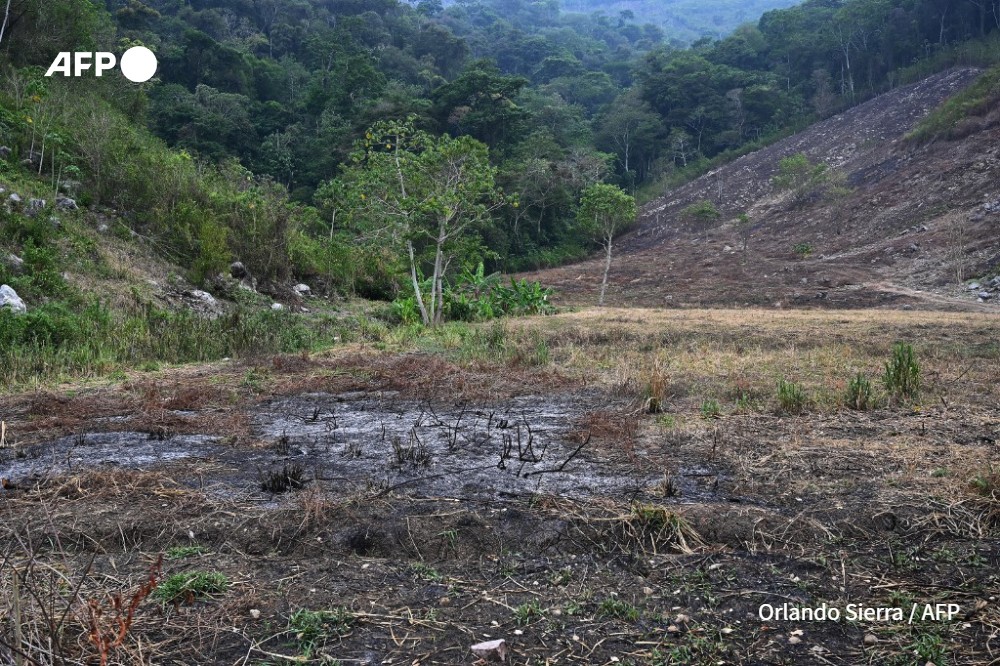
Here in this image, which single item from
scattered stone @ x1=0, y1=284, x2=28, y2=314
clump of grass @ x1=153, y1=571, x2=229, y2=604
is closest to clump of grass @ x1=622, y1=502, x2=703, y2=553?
clump of grass @ x1=153, y1=571, x2=229, y2=604

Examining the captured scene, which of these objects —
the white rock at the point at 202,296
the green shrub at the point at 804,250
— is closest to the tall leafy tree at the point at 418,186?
the white rock at the point at 202,296

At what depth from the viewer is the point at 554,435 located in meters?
4.70

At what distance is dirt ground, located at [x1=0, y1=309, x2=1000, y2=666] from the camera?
2.14 meters

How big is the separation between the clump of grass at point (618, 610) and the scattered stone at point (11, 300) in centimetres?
929

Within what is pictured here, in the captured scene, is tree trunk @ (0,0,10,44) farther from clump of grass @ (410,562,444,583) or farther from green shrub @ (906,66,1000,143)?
green shrub @ (906,66,1000,143)

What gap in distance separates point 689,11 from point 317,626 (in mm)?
182366

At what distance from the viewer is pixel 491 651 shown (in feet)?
6.82

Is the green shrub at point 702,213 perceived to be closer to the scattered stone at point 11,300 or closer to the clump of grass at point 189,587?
the scattered stone at point 11,300

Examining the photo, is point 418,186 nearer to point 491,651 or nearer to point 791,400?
point 791,400

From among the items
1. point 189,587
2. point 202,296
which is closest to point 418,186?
point 202,296

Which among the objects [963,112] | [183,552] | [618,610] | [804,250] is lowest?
[618,610]

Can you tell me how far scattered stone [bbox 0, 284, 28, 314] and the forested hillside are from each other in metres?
1.05

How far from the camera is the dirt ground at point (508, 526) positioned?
84.3 inches

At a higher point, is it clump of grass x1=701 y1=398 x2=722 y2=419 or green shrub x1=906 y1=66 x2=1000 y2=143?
green shrub x1=906 y1=66 x2=1000 y2=143
